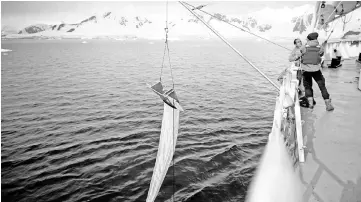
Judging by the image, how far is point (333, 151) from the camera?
5.85 m

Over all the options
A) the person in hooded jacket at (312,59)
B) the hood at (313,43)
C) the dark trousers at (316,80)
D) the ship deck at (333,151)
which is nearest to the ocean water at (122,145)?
the ship deck at (333,151)

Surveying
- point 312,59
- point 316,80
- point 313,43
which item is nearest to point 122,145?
point 316,80

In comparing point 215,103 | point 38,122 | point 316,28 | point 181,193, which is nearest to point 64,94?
point 38,122

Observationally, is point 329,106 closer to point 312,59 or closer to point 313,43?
point 312,59

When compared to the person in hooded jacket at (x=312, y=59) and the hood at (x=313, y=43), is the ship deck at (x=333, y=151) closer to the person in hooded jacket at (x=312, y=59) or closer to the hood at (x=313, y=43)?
the person in hooded jacket at (x=312, y=59)

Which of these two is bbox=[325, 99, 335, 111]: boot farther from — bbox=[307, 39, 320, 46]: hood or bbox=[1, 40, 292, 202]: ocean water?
bbox=[1, 40, 292, 202]: ocean water

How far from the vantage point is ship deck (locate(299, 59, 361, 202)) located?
178 inches

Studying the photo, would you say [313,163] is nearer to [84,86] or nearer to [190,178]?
[190,178]

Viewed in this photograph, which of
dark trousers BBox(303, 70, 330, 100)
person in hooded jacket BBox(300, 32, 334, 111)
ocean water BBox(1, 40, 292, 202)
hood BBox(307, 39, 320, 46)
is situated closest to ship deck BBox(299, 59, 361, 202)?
Result: dark trousers BBox(303, 70, 330, 100)

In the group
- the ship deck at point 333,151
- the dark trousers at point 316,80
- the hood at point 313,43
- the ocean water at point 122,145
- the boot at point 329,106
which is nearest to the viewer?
the ship deck at point 333,151

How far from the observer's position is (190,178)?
9.52 metres

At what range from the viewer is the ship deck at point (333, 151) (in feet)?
14.9

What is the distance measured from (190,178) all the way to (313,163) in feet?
17.3

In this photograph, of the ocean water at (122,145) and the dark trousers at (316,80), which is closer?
the dark trousers at (316,80)
